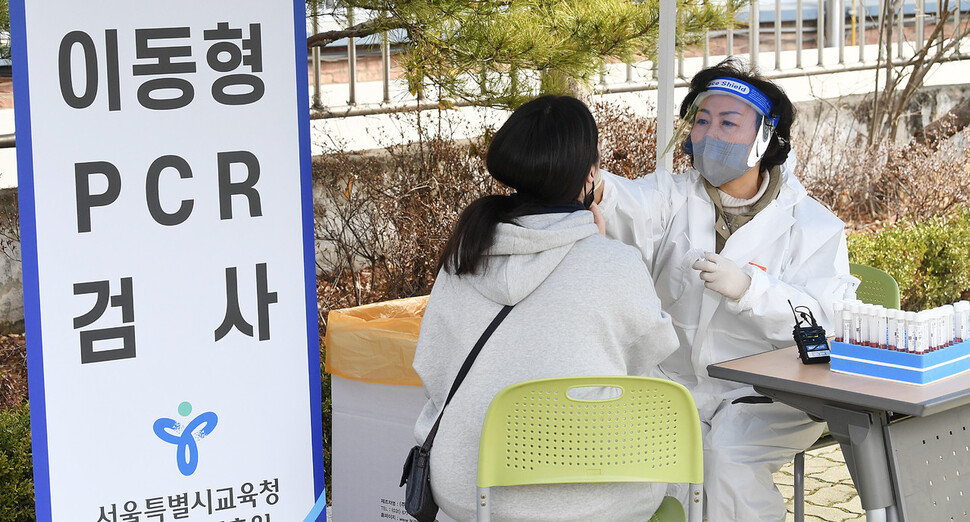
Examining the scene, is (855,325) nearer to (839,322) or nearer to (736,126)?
(839,322)

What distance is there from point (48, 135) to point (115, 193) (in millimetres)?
171

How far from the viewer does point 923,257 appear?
6.05 m

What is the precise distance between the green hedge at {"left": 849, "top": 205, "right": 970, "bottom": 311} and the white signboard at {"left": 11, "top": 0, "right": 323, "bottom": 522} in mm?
4288

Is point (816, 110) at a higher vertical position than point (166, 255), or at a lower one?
higher

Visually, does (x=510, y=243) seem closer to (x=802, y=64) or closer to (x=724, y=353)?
(x=724, y=353)

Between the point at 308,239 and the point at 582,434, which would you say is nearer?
the point at 582,434

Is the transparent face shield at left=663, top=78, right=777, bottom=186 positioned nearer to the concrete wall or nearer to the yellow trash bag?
the yellow trash bag

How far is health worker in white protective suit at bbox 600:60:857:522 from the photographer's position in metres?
2.62

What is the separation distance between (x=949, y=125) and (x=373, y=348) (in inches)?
275

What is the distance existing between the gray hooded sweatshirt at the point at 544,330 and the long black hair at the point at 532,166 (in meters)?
0.04

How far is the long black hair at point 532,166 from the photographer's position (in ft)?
6.60

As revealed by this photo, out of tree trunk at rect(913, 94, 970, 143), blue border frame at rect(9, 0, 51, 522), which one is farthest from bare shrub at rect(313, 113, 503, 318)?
tree trunk at rect(913, 94, 970, 143)

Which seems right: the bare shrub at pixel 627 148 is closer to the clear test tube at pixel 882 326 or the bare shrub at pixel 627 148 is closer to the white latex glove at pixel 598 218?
the white latex glove at pixel 598 218

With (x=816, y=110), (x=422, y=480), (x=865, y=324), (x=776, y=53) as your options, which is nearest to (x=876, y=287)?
(x=865, y=324)
